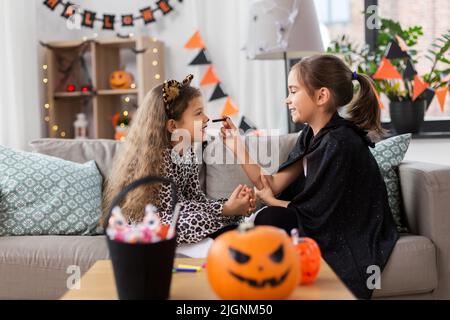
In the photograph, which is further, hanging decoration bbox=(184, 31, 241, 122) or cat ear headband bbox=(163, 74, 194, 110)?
hanging decoration bbox=(184, 31, 241, 122)

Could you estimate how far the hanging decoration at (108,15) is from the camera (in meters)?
3.50

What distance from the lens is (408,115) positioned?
3061 millimetres

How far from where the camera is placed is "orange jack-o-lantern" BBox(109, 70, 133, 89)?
3.45 meters

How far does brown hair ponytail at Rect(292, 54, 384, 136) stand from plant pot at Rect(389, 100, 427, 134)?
1053mm

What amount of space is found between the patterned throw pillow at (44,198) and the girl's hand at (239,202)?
64 centimetres

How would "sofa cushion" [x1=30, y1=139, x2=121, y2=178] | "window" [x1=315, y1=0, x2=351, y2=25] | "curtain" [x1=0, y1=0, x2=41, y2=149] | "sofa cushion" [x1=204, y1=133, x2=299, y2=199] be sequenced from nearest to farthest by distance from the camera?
"sofa cushion" [x1=204, y1=133, x2=299, y2=199] → "sofa cushion" [x1=30, y1=139, x2=121, y2=178] → "curtain" [x1=0, y1=0, x2=41, y2=149] → "window" [x1=315, y1=0, x2=351, y2=25]

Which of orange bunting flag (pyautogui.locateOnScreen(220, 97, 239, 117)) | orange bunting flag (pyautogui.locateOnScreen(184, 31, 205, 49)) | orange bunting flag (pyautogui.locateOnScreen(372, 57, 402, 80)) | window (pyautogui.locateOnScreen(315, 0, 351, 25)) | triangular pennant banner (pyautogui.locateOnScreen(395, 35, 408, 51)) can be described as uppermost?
window (pyautogui.locateOnScreen(315, 0, 351, 25))

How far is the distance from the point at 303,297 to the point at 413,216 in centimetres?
112

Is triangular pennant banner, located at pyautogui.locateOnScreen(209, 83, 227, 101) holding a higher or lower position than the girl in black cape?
higher

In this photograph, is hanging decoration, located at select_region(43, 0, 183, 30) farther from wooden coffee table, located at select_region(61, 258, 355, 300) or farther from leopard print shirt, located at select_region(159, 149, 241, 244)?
wooden coffee table, located at select_region(61, 258, 355, 300)

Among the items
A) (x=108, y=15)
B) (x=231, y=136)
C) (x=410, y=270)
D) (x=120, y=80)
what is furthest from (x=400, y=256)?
(x=108, y=15)

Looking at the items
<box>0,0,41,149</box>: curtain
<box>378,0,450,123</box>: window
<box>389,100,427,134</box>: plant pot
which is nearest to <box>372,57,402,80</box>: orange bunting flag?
<box>389,100,427,134</box>: plant pot
